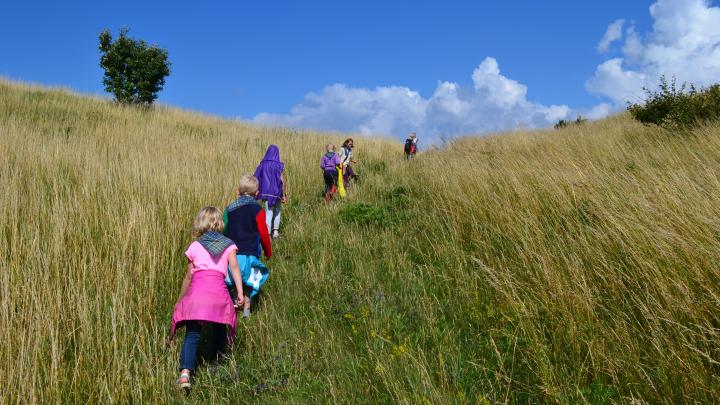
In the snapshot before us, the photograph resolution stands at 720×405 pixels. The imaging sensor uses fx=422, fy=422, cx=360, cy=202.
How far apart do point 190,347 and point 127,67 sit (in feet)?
74.3

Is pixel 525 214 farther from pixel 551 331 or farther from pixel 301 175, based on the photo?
pixel 301 175

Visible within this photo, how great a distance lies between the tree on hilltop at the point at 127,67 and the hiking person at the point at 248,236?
65.7 feet

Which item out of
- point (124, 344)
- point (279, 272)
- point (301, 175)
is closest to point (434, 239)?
point (279, 272)

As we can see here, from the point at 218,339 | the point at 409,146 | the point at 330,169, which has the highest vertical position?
the point at 409,146

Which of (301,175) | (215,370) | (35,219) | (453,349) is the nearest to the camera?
(453,349)

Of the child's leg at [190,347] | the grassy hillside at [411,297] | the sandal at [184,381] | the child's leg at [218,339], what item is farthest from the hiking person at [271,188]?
the sandal at [184,381]

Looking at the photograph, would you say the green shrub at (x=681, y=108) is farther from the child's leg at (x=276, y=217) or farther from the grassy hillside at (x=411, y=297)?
the child's leg at (x=276, y=217)

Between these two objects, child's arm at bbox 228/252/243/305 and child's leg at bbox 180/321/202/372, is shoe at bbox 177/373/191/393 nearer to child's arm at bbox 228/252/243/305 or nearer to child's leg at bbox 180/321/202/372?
child's leg at bbox 180/321/202/372

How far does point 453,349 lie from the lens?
290 centimetres

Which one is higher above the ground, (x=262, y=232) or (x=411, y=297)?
(x=262, y=232)

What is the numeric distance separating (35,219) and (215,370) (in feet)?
8.76

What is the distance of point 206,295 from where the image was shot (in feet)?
11.1

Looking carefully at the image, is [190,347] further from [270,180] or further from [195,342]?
[270,180]

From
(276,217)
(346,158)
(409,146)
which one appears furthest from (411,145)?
(276,217)
